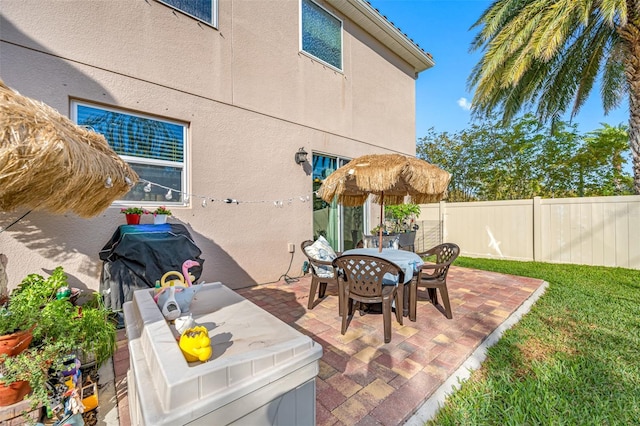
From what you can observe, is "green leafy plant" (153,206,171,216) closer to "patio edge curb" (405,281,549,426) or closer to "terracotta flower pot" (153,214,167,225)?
"terracotta flower pot" (153,214,167,225)

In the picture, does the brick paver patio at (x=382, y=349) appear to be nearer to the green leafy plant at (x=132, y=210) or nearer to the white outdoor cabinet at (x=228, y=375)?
the white outdoor cabinet at (x=228, y=375)

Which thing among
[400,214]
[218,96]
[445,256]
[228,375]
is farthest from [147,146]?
[400,214]

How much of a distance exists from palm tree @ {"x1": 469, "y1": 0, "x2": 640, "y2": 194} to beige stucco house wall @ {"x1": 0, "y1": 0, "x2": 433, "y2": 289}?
9.49 ft

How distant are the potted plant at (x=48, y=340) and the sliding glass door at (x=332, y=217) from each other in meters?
4.60

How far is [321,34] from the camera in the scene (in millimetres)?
6637

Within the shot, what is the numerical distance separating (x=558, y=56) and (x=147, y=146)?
10822mm

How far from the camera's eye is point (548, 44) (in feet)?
19.9

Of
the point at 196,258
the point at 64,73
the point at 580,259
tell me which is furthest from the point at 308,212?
the point at 580,259

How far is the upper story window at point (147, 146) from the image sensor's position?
386 centimetres

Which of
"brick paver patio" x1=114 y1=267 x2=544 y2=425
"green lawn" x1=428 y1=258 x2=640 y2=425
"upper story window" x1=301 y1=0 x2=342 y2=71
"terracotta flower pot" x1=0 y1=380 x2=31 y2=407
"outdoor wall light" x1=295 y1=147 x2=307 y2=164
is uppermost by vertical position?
"upper story window" x1=301 y1=0 x2=342 y2=71

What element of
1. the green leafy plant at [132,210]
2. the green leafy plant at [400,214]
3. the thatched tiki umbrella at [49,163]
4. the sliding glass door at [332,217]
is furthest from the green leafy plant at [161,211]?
the green leafy plant at [400,214]

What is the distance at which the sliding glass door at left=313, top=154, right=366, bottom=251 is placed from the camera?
659cm

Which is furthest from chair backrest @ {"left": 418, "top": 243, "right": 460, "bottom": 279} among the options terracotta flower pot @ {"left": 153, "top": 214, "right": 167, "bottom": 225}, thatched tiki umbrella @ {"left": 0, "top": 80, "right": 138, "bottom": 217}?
terracotta flower pot @ {"left": 153, "top": 214, "right": 167, "bottom": 225}

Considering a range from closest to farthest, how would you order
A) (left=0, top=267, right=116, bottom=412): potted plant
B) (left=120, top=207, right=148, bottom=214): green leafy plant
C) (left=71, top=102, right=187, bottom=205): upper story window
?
(left=0, top=267, right=116, bottom=412): potted plant < (left=120, top=207, right=148, bottom=214): green leafy plant < (left=71, top=102, right=187, bottom=205): upper story window
